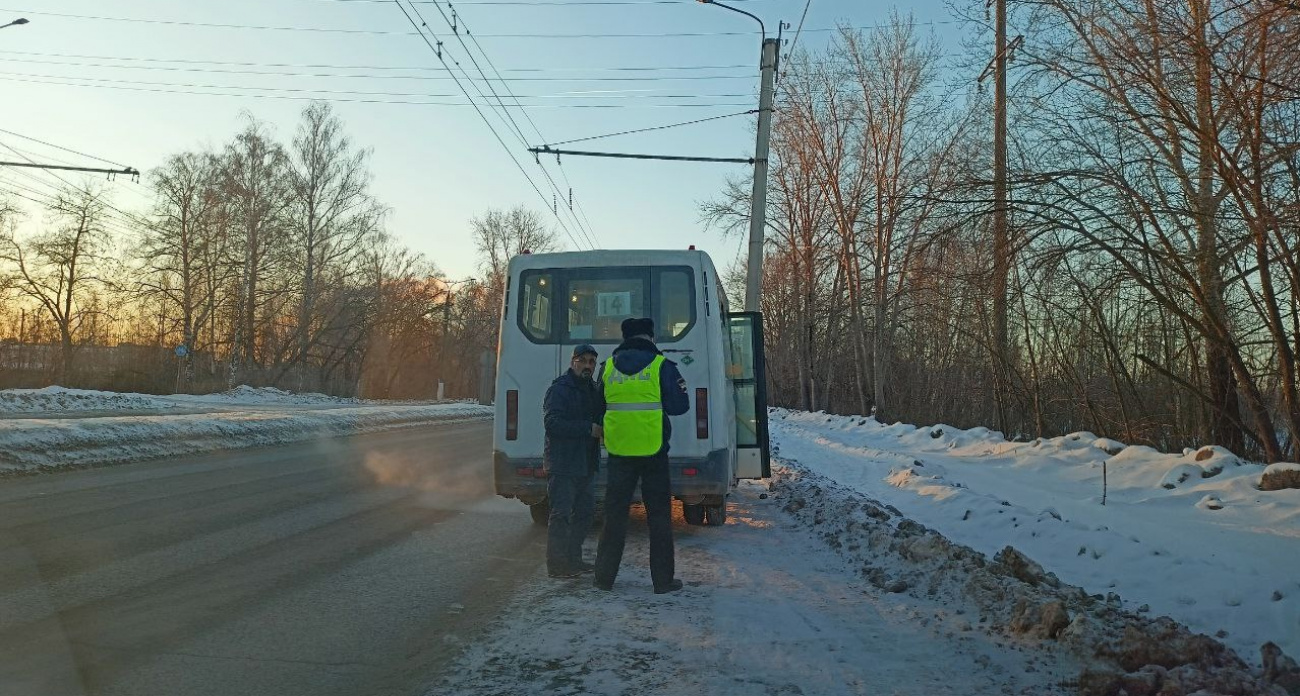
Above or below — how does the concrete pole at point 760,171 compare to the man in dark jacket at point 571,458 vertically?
above

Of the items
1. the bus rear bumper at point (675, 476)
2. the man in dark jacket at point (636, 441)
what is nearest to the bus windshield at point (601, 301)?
the bus rear bumper at point (675, 476)

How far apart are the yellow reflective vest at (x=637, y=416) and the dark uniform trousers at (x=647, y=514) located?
0.09m

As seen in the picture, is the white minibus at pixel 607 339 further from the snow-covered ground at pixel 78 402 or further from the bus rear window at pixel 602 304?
the snow-covered ground at pixel 78 402

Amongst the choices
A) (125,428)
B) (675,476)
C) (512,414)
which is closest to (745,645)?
(675,476)

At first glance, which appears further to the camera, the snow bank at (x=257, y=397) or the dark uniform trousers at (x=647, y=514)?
the snow bank at (x=257, y=397)

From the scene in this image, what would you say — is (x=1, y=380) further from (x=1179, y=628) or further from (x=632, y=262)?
(x=1179, y=628)

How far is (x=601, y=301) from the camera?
8211 millimetres

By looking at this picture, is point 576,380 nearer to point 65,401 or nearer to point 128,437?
point 128,437

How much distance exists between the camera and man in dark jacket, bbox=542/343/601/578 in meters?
6.35

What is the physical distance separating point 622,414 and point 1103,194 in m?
7.18

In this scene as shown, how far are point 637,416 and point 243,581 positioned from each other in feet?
9.64

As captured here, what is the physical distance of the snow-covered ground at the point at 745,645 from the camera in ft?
13.1

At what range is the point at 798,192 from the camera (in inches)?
1480

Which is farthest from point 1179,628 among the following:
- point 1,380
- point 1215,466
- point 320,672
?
point 1,380
